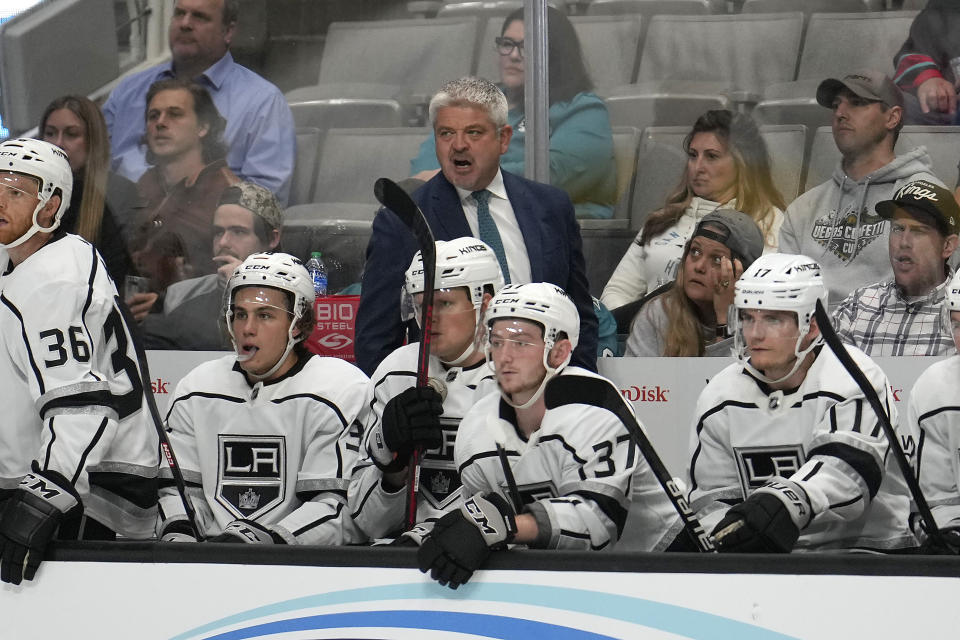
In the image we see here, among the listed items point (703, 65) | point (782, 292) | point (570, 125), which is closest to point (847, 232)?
point (703, 65)

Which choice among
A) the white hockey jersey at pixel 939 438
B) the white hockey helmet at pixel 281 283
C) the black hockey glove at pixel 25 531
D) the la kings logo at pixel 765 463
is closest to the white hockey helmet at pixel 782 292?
the la kings logo at pixel 765 463

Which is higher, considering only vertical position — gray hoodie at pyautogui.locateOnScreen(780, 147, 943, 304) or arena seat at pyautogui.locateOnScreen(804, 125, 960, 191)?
arena seat at pyautogui.locateOnScreen(804, 125, 960, 191)

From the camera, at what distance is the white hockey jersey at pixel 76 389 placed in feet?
9.24

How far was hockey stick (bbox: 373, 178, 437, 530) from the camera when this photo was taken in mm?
2996

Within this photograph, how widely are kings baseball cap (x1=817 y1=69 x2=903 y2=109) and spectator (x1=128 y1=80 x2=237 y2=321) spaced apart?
6.22 ft

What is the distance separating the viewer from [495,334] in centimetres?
297

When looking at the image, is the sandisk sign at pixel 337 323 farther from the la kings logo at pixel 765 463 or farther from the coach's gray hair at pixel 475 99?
the la kings logo at pixel 765 463

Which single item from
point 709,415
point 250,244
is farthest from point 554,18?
point 709,415

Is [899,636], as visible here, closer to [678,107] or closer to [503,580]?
[503,580]

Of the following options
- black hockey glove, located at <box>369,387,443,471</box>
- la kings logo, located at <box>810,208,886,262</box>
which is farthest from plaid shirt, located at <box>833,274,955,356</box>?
black hockey glove, located at <box>369,387,443,471</box>

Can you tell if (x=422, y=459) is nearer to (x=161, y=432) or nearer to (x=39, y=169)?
(x=161, y=432)

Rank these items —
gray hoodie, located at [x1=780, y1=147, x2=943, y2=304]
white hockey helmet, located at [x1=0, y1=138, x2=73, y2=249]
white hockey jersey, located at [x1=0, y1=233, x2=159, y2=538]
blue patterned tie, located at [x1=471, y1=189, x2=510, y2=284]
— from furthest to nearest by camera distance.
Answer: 1. gray hoodie, located at [x1=780, y1=147, x2=943, y2=304]
2. blue patterned tie, located at [x1=471, y1=189, x2=510, y2=284]
3. white hockey helmet, located at [x1=0, y1=138, x2=73, y2=249]
4. white hockey jersey, located at [x1=0, y1=233, x2=159, y2=538]

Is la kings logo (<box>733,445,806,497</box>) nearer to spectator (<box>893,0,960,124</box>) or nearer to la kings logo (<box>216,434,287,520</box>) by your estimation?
la kings logo (<box>216,434,287,520</box>)

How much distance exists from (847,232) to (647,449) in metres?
1.75
